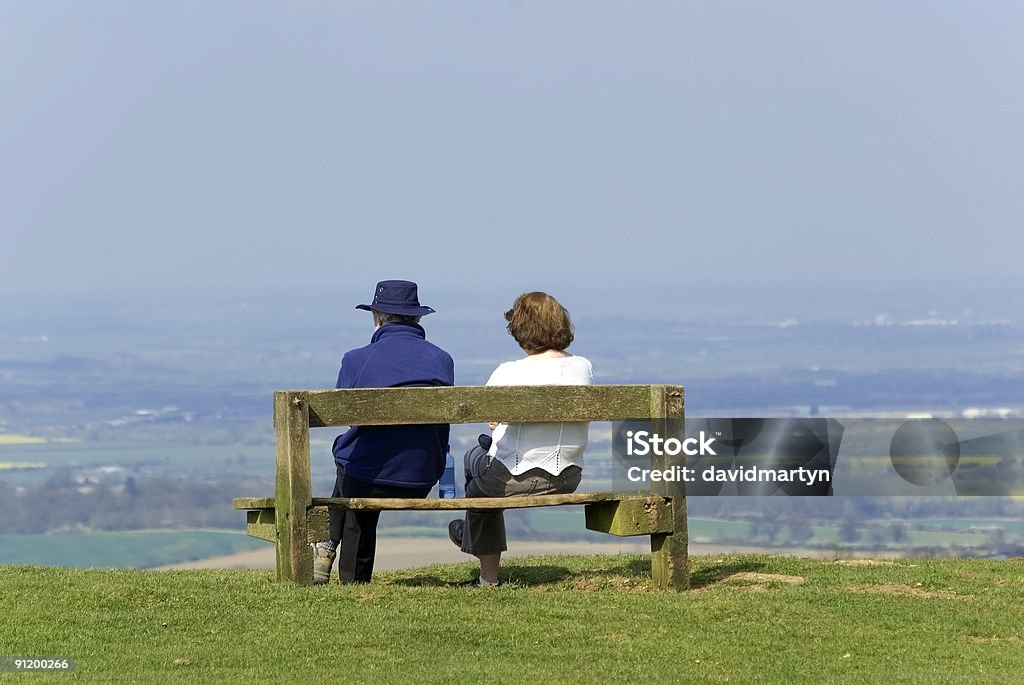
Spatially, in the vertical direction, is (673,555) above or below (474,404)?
below

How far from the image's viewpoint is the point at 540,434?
32.0ft

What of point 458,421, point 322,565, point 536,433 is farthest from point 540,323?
point 322,565

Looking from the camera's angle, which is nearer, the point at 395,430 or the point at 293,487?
the point at 293,487

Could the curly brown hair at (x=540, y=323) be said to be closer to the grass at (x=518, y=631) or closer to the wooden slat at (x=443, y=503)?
the wooden slat at (x=443, y=503)

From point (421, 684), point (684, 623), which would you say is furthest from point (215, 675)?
point (684, 623)

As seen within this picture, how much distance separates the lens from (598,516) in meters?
9.88

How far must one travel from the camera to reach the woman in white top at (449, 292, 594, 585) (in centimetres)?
973

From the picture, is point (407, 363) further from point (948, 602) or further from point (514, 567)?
point (948, 602)

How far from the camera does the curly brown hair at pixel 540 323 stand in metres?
9.80

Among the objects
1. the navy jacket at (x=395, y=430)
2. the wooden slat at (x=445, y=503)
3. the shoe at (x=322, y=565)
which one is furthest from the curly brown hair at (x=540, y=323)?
the shoe at (x=322, y=565)

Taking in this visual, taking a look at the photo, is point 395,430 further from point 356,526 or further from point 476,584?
point 476,584

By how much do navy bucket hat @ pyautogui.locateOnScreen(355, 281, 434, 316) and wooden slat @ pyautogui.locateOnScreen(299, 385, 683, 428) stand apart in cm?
113

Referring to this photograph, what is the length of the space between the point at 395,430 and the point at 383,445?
0.13m

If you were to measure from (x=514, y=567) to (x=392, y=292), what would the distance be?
2.55 meters
